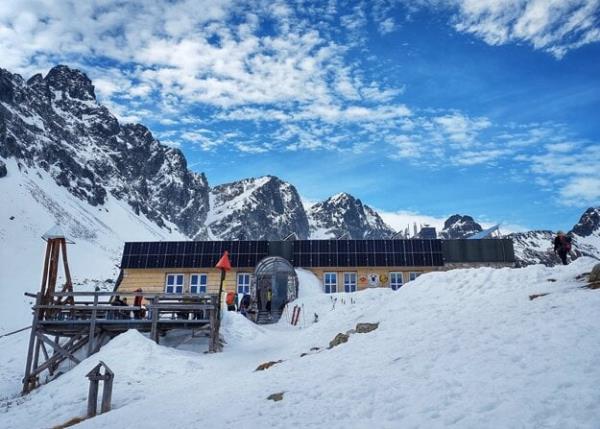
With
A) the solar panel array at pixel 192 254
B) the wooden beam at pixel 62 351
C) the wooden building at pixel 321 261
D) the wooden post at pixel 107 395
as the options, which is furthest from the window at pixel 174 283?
the wooden post at pixel 107 395

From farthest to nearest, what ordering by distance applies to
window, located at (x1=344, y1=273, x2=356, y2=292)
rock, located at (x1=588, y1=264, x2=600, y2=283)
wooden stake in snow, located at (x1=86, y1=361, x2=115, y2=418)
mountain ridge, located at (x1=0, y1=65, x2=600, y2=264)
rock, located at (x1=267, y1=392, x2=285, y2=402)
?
mountain ridge, located at (x1=0, y1=65, x2=600, y2=264), window, located at (x1=344, y1=273, x2=356, y2=292), wooden stake in snow, located at (x1=86, y1=361, x2=115, y2=418), rock, located at (x1=588, y1=264, x2=600, y2=283), rock, located at (x1=267, y1=392, x2=285, y2=402)

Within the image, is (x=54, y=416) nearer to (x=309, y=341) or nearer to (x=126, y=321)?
(x=126, y=321)

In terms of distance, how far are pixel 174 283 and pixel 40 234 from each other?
48.7 m

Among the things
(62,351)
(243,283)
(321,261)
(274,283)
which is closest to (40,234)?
(243,283)

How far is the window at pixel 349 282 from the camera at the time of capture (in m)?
37.3

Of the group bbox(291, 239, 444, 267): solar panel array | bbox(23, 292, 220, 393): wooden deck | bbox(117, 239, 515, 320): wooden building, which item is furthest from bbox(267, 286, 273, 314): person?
bbox(23, 292, 220, 393): wooden deck

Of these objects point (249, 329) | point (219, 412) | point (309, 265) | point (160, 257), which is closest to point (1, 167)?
point (160, 257)

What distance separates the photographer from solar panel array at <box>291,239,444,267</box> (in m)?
37.2

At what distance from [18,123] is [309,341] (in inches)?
4545

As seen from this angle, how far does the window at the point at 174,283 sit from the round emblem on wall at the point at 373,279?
13764mm

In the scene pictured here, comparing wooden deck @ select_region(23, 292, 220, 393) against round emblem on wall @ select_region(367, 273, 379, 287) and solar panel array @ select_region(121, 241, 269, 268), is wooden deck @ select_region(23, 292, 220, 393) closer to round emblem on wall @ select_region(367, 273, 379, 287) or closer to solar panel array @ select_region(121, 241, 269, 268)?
solar panel array @ select_region(121, 241, 269, 268)

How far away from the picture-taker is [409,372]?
9.97 meters

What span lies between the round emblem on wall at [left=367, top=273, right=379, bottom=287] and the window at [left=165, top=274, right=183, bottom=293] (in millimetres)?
13764

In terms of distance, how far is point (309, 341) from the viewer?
18.2 m
